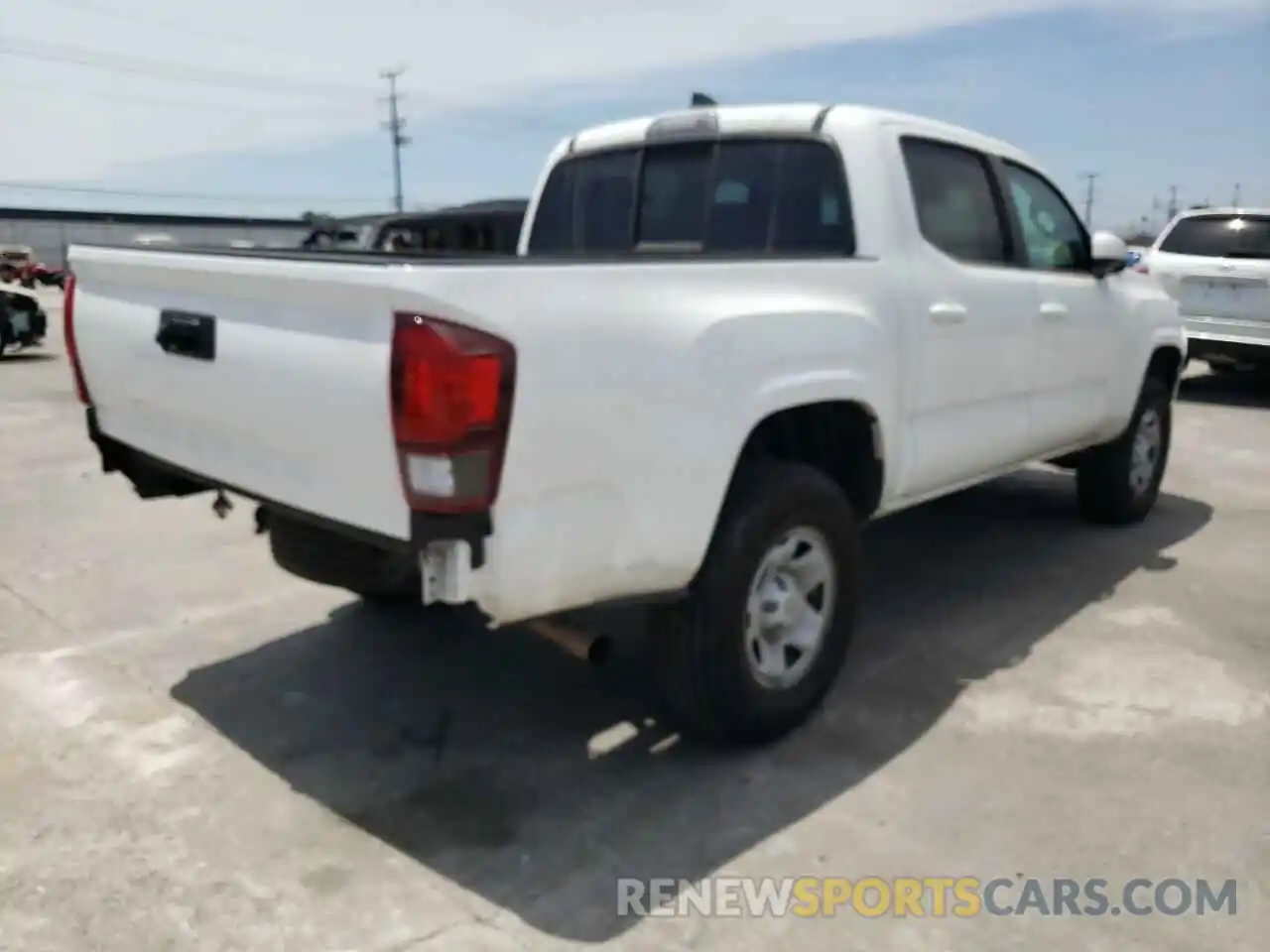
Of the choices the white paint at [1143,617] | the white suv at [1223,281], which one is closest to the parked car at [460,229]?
the white paint at [1143,617]

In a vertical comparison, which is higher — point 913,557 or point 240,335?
point 240,335

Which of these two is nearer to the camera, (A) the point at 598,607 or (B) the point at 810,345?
(A) the point at 598,607

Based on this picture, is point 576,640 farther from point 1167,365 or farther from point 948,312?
point 1167,365

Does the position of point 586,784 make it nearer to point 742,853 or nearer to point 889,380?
point 742,853

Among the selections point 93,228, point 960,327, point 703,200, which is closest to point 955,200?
point 960,327

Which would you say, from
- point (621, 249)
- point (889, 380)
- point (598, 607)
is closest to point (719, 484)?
point (598, 607)

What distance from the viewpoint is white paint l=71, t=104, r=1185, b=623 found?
267cm

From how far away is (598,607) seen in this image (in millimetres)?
3027

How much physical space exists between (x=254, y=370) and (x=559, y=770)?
1.46 m

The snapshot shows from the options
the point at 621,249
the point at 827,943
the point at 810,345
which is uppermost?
the point at 621,249

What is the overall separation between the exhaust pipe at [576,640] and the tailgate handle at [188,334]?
118 cm

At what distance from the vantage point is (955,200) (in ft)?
14.5

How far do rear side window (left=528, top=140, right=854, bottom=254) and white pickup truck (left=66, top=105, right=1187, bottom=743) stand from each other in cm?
1

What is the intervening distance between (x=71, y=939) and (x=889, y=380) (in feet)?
9.24
